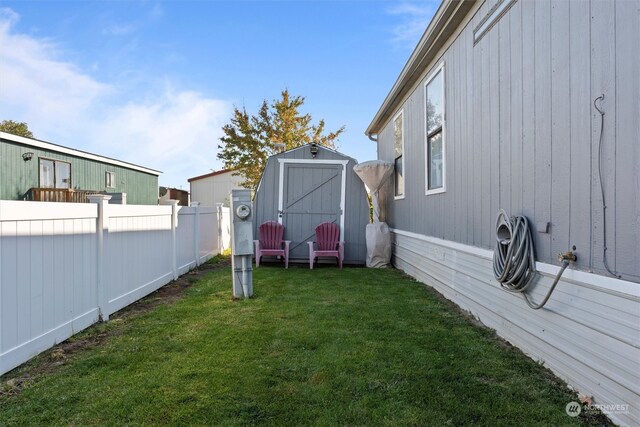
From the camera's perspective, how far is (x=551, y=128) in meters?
2.55

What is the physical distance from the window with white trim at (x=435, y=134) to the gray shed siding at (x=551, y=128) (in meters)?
0.33

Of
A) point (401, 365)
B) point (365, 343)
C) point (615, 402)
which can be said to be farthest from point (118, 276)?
point (615, 402)

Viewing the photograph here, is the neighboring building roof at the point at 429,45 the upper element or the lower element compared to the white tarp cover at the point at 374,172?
upper

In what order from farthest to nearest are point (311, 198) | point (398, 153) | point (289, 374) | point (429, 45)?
1. point (311, 198)
2. point (398, 153)
3. point (429, 45)
4. point (289, 374)

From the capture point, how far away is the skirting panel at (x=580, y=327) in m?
1.85

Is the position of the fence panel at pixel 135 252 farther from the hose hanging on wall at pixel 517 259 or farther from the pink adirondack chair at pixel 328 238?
the hose hanging on wall at pixel 517 259

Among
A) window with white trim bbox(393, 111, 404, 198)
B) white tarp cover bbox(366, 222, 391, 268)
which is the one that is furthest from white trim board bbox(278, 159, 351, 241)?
window with white trim bbox(393, 111, 404, 198)

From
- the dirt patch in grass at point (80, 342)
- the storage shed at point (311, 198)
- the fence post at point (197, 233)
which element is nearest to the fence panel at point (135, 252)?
the dirt patch in grass at point (80, 342)

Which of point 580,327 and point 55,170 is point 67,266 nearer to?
point 580,327

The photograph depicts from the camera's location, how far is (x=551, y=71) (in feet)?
8.38

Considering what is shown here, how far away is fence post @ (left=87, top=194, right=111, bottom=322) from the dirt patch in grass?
16 cm

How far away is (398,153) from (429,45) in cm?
255

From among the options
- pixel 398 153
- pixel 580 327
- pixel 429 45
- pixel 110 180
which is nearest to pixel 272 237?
pixel 398 153

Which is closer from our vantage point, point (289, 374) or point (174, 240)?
point (289, 374)
